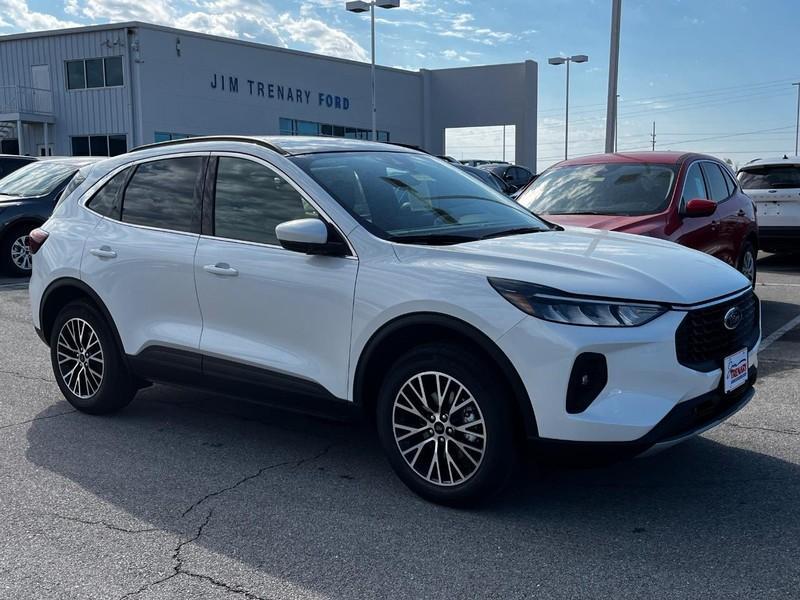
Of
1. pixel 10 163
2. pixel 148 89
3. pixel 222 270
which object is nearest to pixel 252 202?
pixel 222 270

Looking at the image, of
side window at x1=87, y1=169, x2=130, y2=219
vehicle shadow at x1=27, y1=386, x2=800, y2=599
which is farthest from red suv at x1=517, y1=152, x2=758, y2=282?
side window at x1=87, y1=169, x2=130, y2=219

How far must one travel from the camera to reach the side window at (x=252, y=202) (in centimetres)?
444

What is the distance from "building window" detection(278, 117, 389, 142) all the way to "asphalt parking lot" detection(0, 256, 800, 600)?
3519 cm

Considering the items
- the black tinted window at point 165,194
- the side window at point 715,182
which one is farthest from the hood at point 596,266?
the side window at point 715,182

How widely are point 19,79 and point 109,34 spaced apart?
213 inches

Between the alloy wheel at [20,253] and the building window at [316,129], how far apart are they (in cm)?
2752

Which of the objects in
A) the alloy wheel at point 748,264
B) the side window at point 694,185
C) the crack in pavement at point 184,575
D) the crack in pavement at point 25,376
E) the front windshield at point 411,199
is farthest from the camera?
the alloy wheel at point 748,264

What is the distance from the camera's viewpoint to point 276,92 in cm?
4056

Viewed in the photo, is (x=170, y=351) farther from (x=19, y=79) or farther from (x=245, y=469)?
(x=19, y=79)

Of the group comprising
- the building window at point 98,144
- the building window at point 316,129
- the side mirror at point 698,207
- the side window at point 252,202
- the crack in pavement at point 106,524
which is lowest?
the crack in pavement at point 106,524

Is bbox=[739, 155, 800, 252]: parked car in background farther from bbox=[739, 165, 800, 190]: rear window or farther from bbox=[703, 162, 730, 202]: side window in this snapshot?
bbox=[703, 162, 730, 202]: side window

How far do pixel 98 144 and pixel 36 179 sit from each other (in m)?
24.3

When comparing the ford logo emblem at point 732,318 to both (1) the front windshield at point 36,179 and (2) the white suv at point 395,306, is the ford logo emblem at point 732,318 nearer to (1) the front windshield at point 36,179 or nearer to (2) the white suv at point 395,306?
Result: (2) the white suv at point 395,306

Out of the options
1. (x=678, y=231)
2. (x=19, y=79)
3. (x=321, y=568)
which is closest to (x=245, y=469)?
(x=321, y=568)
